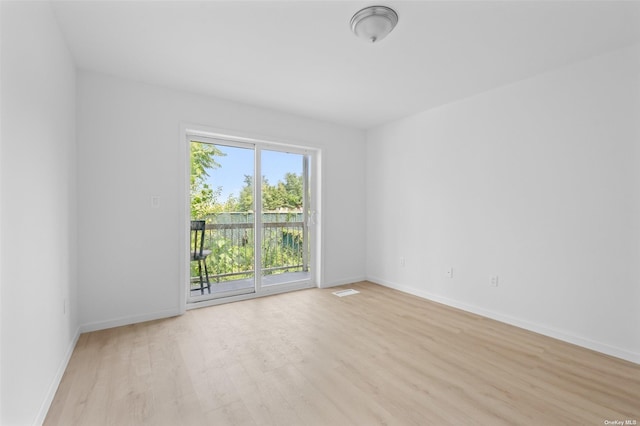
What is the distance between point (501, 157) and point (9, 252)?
3917 mm

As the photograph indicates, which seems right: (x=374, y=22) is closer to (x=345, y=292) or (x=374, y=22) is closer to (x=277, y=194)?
(x=277, y=194)

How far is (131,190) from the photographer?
10.1 feet

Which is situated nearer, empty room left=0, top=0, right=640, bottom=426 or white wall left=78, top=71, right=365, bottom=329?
empty room left=0, top=0, right=640, bottom=426

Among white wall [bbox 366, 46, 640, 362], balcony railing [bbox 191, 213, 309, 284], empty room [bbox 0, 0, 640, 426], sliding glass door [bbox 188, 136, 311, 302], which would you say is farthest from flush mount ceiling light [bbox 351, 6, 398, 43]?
balcony railing [bbox 191, 213, 309, 284]

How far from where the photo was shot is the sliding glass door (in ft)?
12.0

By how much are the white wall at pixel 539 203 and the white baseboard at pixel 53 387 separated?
147 inches

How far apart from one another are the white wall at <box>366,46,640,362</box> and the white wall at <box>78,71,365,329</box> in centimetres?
271

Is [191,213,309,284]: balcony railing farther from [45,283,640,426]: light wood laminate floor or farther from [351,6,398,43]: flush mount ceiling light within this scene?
[351,6,398,43]: flush mount ceiling light

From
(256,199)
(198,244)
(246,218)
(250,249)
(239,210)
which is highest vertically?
(256,199)

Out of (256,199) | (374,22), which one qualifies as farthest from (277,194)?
(374,22)

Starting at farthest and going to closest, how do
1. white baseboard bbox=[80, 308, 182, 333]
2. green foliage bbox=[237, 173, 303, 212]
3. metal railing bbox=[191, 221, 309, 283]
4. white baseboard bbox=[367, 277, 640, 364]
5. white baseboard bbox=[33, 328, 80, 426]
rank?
green foliage bbox=[237, 173, 303, 212] < metal railing bbox=[191, 221, 309, 283] < white baseboard bbox=[80, 308, 182, 333] < white baseboard bbox=[367, 277, 640, 364] < white baseboard bbox=[33, 328, 80, 426]

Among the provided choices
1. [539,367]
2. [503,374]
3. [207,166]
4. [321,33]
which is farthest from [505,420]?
[207,166]

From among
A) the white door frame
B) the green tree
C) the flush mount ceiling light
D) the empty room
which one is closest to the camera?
the empty room

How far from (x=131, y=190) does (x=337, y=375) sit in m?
2.68
